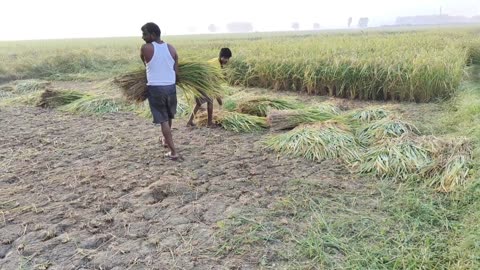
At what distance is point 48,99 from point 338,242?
6.03 meters

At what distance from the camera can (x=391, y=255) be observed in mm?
2334

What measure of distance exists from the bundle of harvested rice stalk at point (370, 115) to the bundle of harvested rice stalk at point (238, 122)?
1193 mm

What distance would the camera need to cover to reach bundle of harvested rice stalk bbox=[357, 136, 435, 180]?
11.6ft

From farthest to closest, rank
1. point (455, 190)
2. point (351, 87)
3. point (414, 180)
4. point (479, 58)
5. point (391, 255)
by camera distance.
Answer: point (479, 58) < point (351, 87) < point (414, 180) < point (455, 190) < point (391, 255)

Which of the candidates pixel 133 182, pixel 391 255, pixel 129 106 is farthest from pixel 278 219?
pixel 129 106

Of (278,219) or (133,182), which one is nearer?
(278,219)

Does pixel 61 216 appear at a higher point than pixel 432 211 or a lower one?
higher

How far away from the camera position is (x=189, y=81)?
15.3ft

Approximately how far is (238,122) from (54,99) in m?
3.61

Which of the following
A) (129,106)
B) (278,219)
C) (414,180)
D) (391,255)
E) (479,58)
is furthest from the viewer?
(479,58)

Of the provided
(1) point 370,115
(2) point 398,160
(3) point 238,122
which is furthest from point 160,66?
(1) point 370,115

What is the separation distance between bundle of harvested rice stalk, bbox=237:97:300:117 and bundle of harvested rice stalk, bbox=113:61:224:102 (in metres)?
0.96

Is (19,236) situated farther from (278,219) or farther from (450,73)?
(450,73)

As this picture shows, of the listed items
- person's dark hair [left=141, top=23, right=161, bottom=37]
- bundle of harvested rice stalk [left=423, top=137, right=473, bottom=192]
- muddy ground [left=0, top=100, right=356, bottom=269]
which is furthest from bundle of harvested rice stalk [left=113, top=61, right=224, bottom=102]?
bundle of harvested rice stalk [left=423, top=137, right=473, bottom=192]
